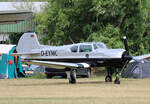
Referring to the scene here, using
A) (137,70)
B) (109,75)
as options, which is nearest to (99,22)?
(137,70)

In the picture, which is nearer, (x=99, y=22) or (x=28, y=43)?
(x=28, y=43)

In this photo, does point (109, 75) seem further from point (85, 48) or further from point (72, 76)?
point (72, 76)

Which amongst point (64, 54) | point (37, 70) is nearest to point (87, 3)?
point (37, 70)

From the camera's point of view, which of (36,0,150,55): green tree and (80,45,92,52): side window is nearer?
(80,45,92,52): side window

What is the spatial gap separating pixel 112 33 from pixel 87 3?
4.17 m

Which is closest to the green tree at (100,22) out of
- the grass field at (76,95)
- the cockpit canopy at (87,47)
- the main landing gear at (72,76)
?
the cockpit canopy at (87,47)

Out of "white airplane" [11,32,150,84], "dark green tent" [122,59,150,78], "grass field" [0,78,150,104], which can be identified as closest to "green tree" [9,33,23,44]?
"dark green tent" [122,59,150,78]

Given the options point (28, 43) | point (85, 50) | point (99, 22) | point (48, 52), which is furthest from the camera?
point (99, 22)

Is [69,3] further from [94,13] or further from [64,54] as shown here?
[64,54]

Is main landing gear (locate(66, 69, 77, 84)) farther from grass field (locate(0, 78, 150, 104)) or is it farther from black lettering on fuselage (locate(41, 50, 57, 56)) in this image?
grass field (locate(0, 78, 150, 104))

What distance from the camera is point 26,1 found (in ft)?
170

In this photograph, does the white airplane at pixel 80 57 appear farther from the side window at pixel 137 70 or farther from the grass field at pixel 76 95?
the side window at pixel 137 70

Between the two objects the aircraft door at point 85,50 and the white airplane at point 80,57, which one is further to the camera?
the aircraft door at point 85,50

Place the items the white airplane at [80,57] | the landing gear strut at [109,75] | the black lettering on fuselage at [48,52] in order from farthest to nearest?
1. the black lettering on fuselage at [48,52]
2. the landing gear strut at [109,75]
3. the white airplane at [80,57]
